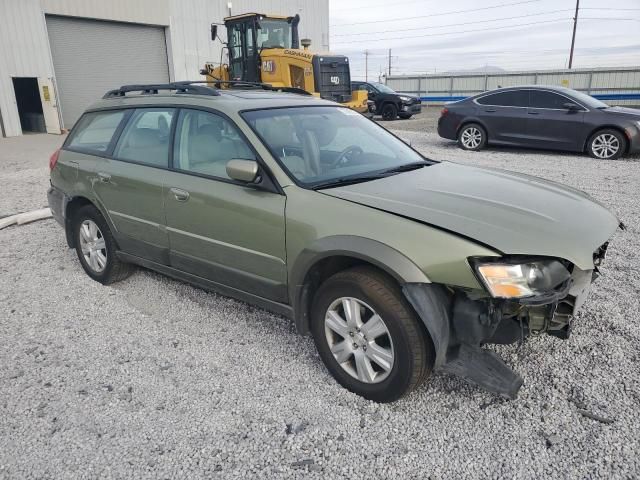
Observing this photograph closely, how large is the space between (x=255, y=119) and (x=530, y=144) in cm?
955

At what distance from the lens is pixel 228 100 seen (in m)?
3.62

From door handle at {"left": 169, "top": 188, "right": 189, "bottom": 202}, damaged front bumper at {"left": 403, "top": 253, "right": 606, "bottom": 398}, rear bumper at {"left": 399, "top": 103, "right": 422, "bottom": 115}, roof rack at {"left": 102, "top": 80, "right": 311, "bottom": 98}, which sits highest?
roof rack at {"left": 102, "top": 80, "right": 311, "bottom": 98}

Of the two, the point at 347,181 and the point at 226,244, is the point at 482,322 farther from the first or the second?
the point at 226,244

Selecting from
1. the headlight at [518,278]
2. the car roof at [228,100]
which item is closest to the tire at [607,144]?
the car roof at [228,100]

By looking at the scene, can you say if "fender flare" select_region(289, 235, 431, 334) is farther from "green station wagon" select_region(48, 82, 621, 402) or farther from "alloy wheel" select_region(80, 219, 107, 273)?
"alloy wheel" select_region(80, 219, 107, 273)

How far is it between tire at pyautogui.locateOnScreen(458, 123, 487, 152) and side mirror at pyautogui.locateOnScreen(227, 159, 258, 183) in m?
10.1

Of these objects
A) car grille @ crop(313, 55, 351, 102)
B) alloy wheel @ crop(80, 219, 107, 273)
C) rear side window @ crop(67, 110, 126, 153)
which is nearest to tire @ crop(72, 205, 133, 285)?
alloy wheel @ crop(80, 219, 107, 273)

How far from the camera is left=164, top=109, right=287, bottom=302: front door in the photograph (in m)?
3.13

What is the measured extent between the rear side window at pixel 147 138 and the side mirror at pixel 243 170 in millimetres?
921

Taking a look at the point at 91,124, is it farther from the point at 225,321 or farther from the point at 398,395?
the point at 398,395

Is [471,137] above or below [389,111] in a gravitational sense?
above

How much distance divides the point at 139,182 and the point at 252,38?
12.5 m

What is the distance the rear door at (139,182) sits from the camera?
12.6 feet

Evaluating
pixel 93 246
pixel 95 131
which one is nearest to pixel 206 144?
pixel 95 131
